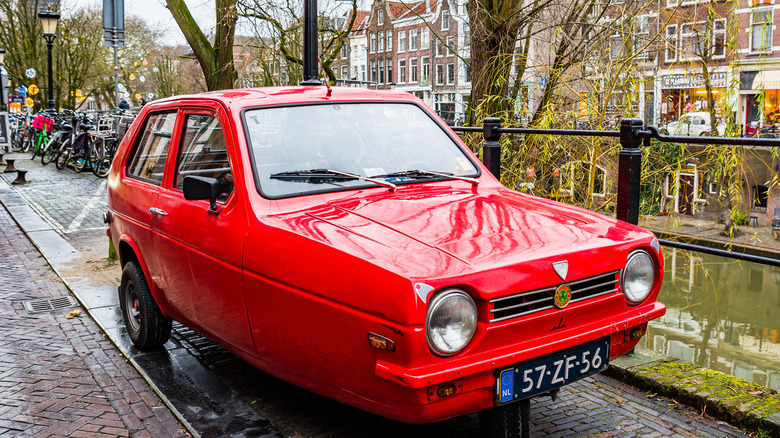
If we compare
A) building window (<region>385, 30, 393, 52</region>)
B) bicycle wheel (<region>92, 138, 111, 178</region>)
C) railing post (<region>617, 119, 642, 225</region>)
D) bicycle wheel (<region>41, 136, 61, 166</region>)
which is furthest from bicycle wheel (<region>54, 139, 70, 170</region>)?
building window (<region>385, 30, 393, 52</region>)

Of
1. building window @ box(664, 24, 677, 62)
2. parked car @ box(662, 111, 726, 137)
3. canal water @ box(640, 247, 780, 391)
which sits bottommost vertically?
canal water @ box(640, 247, 780, 391)

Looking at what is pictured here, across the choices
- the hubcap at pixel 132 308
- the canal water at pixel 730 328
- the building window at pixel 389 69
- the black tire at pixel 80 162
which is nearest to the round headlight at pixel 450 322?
the hubcap at pixel 132 308

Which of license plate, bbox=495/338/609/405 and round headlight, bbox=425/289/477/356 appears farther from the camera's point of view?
license plate, bbox=495/338/609/405

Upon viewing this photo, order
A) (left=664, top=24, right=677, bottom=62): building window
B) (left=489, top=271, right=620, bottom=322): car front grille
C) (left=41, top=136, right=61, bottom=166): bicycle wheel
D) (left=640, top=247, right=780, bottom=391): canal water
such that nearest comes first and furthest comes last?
(left=489, top=271, right=620, bottom=322): car front grille, (left=664, top=24, right=677, bottom=62): building window, (left=640, top=247, right=780, bottom=391): canal water, (left=41, top=136, right=61, bottom=166): bicycle wheel

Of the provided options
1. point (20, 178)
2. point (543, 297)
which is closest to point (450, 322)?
point (543, 297)

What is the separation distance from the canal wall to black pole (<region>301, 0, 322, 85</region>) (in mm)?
5127

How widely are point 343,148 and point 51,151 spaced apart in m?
19.1

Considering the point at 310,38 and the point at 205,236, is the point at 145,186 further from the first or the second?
the point at 310,38

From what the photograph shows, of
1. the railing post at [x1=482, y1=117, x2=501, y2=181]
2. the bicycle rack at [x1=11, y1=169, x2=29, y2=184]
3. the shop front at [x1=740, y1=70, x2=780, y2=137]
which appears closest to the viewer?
the railing post at [x1=482, y1=117, x2=501, y2=181]

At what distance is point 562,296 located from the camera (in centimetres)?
305

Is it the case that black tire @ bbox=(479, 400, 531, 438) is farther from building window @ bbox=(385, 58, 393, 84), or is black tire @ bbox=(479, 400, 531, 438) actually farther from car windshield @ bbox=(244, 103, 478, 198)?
building window @ bbox=(385, 58, 393, 84)

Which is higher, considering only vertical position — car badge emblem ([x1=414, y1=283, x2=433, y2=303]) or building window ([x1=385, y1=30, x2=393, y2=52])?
building window ([x1=385, y1=30, x2=393, y2=52])

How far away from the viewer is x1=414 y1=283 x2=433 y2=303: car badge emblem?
2.63 meters

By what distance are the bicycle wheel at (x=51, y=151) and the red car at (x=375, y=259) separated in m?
17.1
